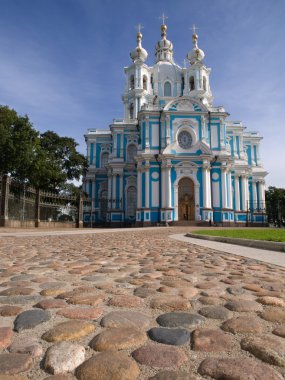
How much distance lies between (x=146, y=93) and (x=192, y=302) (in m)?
41.4

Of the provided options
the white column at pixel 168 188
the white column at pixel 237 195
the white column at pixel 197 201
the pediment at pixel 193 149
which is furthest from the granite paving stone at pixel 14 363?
the white column at pixel 237 195

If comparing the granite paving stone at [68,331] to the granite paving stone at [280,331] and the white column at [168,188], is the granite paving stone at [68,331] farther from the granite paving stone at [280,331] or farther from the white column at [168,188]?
the white column at [168,188]

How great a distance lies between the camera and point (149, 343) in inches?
57.4

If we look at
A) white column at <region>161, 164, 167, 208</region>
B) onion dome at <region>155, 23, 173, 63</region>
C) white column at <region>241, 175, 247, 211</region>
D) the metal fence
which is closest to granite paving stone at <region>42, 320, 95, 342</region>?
the metal fence

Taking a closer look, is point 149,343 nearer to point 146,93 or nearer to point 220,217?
point 220,217

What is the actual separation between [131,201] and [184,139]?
923 cm

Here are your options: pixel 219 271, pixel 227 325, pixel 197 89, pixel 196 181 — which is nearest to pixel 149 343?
pixel 227 325

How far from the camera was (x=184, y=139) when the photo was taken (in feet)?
107

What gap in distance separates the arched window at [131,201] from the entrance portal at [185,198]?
5.70 metres

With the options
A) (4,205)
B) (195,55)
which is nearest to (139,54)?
(195,55)

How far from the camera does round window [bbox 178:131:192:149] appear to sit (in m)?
32.6

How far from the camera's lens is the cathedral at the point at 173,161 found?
30.9m

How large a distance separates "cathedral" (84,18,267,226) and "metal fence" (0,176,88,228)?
10.7 ft

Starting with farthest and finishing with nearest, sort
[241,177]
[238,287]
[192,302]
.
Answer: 1. [241,177]
2. [238,287]
3. [192,302]
